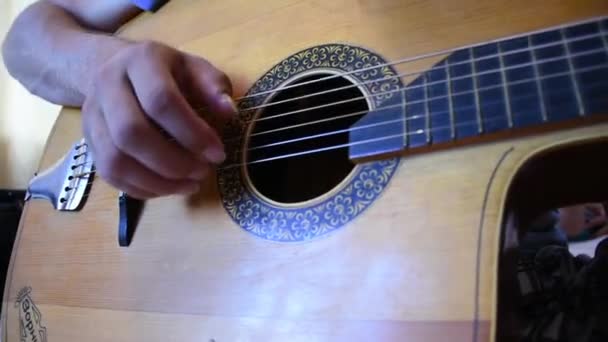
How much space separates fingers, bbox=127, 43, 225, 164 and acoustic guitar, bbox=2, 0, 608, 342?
2.7 inches

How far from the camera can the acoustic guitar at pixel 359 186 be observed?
0.46 metres

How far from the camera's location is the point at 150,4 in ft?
2.94

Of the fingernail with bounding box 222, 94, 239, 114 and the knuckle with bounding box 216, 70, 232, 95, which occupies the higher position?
the knuckle with bounding box 216, 70, 232, 95

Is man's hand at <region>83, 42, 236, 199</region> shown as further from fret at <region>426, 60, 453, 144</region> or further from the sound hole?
fret at <region>426, 60, 453, 144</region>

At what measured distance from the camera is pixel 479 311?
1.45 feet

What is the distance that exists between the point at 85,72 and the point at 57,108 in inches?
39.9

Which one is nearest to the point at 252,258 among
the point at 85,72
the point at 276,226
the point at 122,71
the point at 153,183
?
the point at 276,226

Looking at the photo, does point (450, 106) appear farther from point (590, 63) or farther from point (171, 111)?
point (171, 111)

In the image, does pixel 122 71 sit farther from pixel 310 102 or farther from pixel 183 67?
pixel 310 102

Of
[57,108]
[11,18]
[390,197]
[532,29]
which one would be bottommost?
[57,108]

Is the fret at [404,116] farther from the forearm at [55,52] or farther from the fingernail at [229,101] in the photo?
the forearm at [55,52]

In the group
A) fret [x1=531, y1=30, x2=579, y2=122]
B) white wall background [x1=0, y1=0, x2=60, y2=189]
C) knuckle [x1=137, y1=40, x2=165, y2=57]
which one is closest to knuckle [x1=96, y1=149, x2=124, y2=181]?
knuckle [x1=137, y1=40, x2=165, y2=57]

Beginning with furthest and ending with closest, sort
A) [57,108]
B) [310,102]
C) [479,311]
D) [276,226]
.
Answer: [57,108]
[310,102]
[276,226]
[479,311]

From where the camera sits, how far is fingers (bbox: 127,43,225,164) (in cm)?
59
